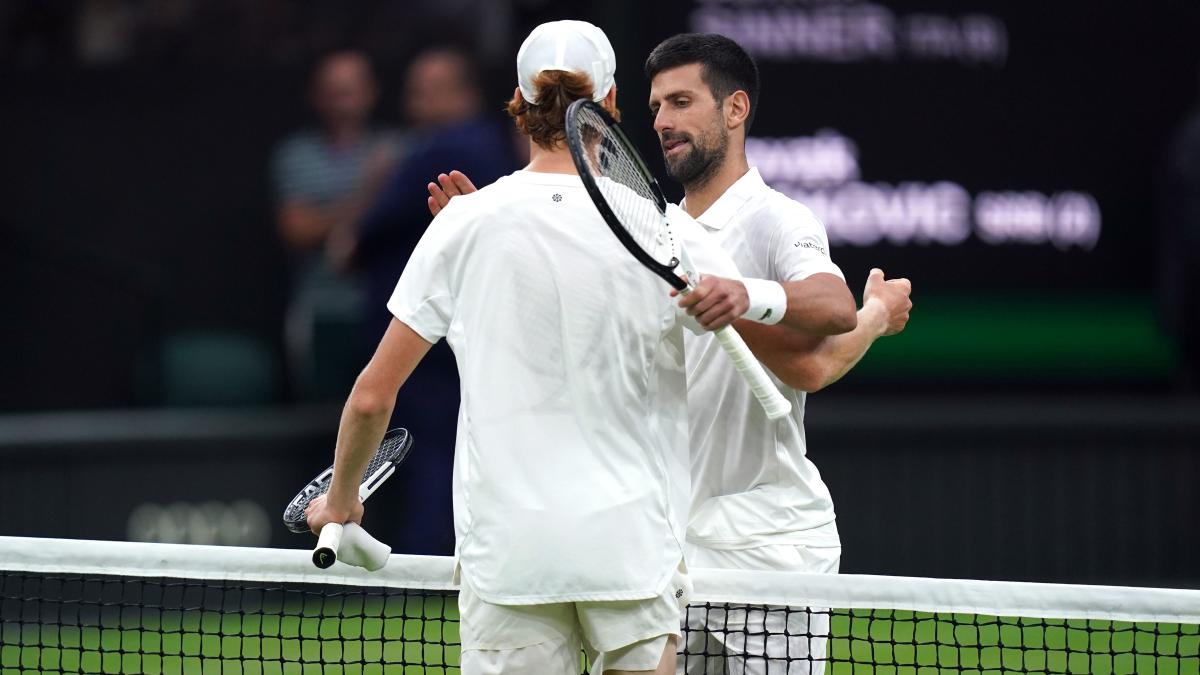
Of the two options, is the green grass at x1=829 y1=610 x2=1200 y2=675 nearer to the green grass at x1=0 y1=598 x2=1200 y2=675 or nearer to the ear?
the green grass at x1=0 y1=598 x2=1200 y2=675

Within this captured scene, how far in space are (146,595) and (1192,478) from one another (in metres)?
4.23

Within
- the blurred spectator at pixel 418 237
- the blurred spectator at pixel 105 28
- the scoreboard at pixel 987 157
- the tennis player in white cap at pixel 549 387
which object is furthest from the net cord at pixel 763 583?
the blurred spectator at pixel 105 28

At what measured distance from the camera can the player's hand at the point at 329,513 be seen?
3461mm

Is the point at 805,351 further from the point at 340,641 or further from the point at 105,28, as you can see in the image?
the point at 105,28

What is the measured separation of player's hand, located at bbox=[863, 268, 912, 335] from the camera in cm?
393

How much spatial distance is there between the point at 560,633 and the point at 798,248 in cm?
88

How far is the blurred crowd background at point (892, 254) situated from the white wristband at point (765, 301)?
167 inches

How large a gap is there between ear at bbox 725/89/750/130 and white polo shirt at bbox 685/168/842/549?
0.41 feet

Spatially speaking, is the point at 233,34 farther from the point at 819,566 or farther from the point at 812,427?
the point at 819,566

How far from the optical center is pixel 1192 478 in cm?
795

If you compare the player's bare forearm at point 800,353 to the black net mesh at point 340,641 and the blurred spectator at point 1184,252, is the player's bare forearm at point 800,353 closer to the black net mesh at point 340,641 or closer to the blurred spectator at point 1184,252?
the black net mesh at point 340,641

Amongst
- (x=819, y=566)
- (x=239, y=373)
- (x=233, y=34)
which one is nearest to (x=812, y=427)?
(x=239, y=373)

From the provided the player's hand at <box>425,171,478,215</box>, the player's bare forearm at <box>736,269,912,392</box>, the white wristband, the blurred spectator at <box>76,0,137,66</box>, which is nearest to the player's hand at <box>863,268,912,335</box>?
the player's bare forearm at <box>736,269,912,392</box>

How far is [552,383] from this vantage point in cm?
329
